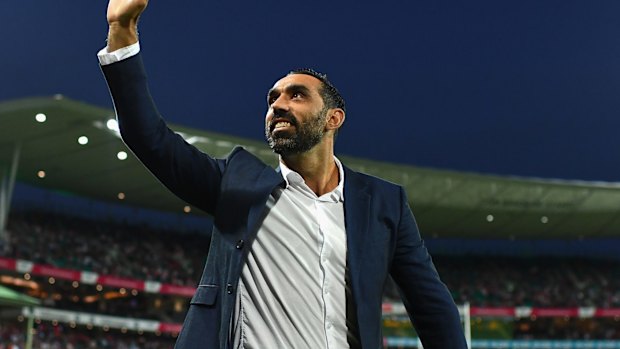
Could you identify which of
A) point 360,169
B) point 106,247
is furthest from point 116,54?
point 106,247

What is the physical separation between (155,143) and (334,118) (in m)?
0.76

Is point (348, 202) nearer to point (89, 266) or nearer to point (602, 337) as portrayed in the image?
point (89, 266)

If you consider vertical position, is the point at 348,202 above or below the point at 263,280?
above

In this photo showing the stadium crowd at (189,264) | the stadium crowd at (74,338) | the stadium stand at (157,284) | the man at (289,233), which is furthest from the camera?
the stadium crowd at (189,264)

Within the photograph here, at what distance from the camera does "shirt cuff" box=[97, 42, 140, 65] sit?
2.14 m

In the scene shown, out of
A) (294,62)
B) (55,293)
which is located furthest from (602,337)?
(294,62)

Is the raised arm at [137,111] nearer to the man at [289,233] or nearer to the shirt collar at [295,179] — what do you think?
the man at [289,233]

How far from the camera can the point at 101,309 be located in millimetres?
39000

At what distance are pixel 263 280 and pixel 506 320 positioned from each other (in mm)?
44063

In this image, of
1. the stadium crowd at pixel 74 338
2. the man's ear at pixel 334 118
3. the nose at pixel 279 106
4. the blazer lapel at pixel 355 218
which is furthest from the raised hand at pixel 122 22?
the stadium crowd at pixel 74 338

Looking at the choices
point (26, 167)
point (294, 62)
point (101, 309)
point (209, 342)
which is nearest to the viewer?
point (209, 342)

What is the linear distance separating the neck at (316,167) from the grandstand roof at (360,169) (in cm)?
2728

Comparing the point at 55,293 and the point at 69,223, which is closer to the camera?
the point at 55,293

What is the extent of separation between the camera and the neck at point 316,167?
2611mm
